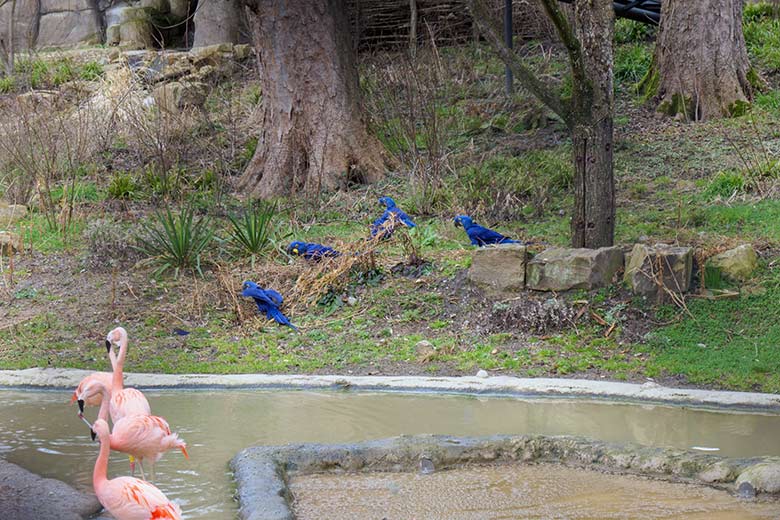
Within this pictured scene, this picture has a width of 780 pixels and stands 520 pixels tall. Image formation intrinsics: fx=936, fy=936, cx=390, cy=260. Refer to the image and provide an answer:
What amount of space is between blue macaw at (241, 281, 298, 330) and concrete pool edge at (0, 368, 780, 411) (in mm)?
1263

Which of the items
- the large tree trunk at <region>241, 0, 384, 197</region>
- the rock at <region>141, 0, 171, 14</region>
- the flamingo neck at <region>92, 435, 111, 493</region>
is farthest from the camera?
the rock at <region>141, 0, 171, 14</region>

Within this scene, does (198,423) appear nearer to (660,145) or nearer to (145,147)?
(145,147)

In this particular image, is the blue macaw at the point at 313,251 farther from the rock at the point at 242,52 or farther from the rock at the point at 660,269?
the rock at the point at 242,52

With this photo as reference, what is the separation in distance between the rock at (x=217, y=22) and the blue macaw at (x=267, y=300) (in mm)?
12669

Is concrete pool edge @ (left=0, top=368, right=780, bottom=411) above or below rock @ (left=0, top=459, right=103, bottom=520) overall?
below

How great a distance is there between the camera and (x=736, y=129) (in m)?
11.9

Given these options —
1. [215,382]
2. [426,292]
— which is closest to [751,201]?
[426,292]

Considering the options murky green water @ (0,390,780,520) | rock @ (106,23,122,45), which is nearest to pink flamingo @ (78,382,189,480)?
murky green water @ (0,390,780,520)

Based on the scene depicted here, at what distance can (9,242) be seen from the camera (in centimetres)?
965

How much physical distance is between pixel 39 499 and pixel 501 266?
445 cm

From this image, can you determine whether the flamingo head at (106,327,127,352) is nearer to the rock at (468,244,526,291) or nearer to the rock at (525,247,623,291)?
the rock at (468,244,526,291)

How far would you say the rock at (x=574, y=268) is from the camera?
7.57 meters

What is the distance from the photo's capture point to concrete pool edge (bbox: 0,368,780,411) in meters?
5.86

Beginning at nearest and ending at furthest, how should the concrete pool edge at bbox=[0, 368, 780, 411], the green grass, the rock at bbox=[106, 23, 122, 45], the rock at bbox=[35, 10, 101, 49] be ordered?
the concrete pool edge at bbox=[0, 368, 780, 411]
the green grass
the rock at bbox=[106, 23, 122, 45]
the rock at bbox=[35, 10, 101, 49]
